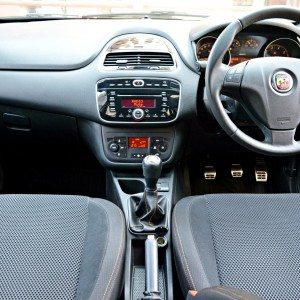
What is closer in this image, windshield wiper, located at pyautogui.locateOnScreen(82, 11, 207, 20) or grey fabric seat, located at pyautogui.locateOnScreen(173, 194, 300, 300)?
grey fabric seat, located at pyautogui.locateOnScreen(173, 194, 300, 300)

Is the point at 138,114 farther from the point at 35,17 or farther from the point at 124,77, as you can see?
the point at 35,17

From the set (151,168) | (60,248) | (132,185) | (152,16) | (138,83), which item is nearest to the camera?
(60,248)

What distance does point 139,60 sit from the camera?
1380 mm

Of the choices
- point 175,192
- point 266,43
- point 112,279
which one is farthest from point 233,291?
point 266,43

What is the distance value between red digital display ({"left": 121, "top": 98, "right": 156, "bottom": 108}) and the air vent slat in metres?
0.11

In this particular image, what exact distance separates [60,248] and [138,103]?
0.52m

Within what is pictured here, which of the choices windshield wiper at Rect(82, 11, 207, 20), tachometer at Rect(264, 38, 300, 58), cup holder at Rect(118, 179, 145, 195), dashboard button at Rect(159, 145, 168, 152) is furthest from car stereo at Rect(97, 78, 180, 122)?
windshield wiper at Rect(82, 11, 207, 20)

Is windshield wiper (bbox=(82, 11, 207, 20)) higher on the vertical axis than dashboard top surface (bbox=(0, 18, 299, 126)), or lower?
higher

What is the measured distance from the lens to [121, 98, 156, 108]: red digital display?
4.42 feet

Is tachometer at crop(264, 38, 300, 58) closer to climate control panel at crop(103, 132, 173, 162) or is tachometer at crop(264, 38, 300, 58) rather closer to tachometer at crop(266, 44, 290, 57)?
tachometer at crop(266, 44, 290, 57)

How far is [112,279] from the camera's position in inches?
36.8

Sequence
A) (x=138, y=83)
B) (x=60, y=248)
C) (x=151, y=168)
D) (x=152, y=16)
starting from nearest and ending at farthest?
1. (x=60, y=248)
2. (x=151, y=168)
3. (x=138, y=83)
4. (x=152, y=16)

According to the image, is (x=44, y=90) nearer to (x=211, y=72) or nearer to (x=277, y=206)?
(x=211, y=72)

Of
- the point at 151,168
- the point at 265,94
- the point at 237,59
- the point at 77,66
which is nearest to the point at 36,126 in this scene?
the point at 77,66
